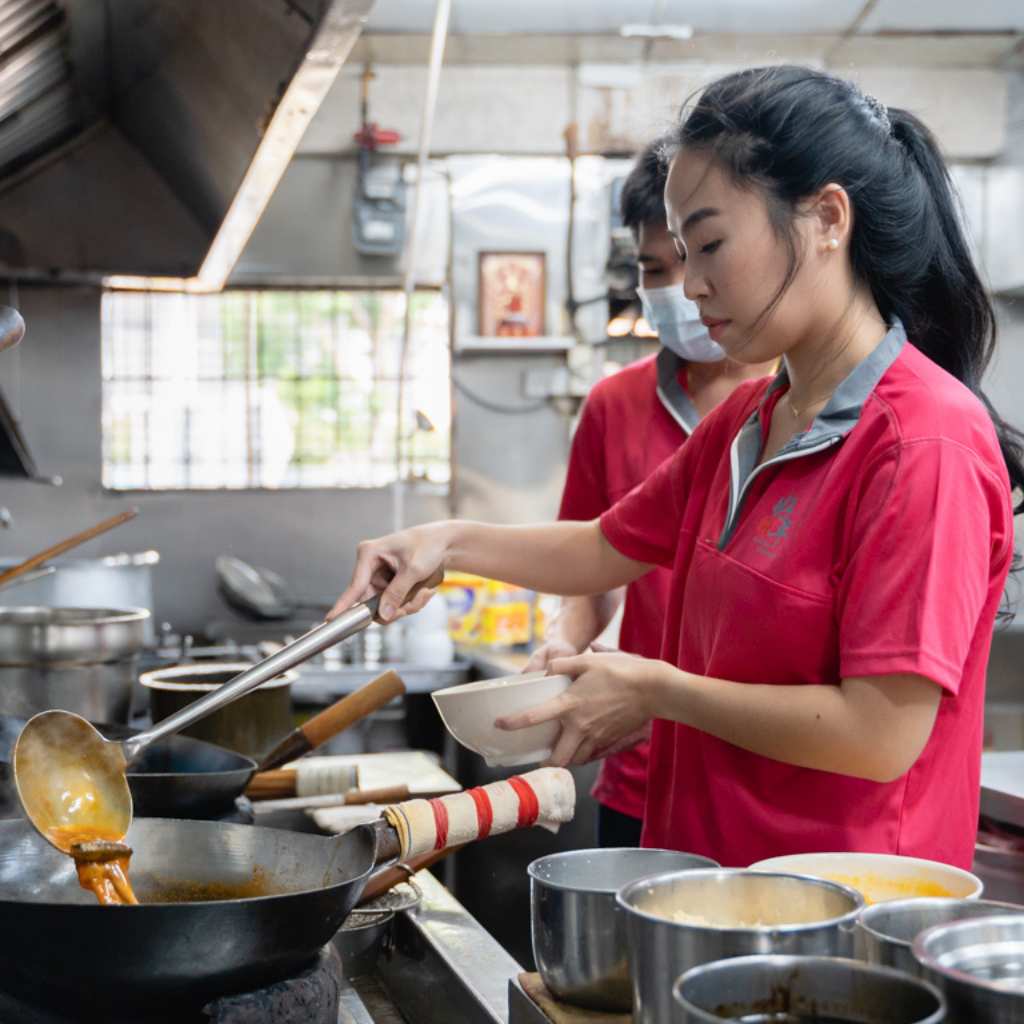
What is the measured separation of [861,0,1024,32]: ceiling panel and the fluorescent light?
2.13 feet

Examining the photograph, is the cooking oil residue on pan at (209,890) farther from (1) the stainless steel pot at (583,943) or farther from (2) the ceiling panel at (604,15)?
(2) the ceiling panel at (604,15)

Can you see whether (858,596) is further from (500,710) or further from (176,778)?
(176,778)

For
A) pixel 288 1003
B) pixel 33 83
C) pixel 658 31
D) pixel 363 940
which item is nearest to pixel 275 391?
pixel 658 31

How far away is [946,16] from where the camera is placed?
4488 millimetres

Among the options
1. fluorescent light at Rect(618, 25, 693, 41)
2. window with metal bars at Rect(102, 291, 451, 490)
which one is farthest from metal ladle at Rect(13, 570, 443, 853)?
fluorescent light at Rect(618, 25, 693, 41)

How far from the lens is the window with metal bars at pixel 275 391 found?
15.2ft

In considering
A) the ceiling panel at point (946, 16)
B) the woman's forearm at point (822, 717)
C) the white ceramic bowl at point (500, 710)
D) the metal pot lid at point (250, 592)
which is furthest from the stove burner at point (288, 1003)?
the ceiling panel at point (946, 16)

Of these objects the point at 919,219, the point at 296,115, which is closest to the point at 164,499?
the point at 296,115

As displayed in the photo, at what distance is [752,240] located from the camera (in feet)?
3.96

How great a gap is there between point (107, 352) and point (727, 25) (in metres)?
2.50

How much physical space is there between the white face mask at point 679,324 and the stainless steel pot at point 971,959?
144 cm

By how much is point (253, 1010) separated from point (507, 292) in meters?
3.95

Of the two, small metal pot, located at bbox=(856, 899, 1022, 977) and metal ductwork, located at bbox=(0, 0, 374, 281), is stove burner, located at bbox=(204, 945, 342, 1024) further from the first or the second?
metal ductwork, located at bbox=(0, 0, 374, 281)

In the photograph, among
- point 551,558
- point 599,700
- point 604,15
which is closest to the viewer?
point 599,700
